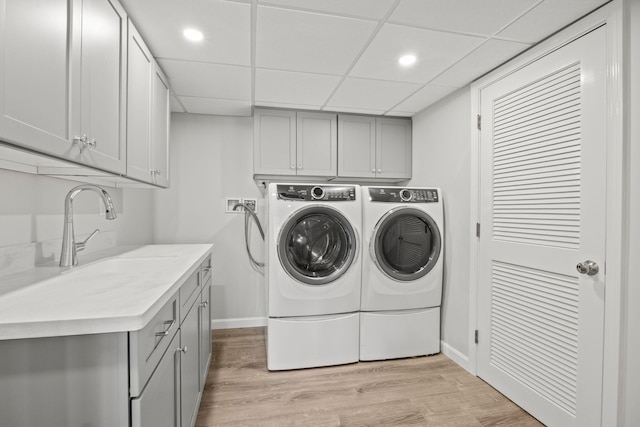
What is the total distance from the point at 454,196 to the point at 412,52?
1165mm

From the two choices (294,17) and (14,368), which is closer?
(14,368)

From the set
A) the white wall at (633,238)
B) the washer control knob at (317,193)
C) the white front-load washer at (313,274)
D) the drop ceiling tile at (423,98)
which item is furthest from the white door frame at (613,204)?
the washer control knob at (317,193)

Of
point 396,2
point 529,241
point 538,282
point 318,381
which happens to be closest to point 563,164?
point 529,241

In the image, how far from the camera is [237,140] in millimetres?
3080

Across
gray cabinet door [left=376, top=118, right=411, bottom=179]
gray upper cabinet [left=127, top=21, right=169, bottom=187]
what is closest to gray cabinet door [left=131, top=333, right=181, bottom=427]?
gray upper cabinet [left=127, top=21, right=169, bottom=187]

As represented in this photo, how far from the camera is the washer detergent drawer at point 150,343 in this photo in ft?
2.65

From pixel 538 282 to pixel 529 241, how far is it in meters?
0.24

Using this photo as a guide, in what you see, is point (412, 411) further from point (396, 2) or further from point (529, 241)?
point (396, 2)

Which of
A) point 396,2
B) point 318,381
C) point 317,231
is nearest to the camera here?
point 396,2

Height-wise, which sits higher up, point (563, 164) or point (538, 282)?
point (563, 164)

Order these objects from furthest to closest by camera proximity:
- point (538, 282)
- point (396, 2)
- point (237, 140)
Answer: point (237, 140) < point (538, 282) < point (396, 2)

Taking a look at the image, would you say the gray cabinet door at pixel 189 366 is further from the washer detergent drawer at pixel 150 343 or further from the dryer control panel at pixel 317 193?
the dryer control panel at pixel 317 193

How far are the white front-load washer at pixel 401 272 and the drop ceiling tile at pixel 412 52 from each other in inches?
32.9

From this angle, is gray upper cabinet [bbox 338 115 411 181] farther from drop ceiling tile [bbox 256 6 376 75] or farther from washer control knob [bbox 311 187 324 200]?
drop ceiling tile [bbox 256 6 376 75]
